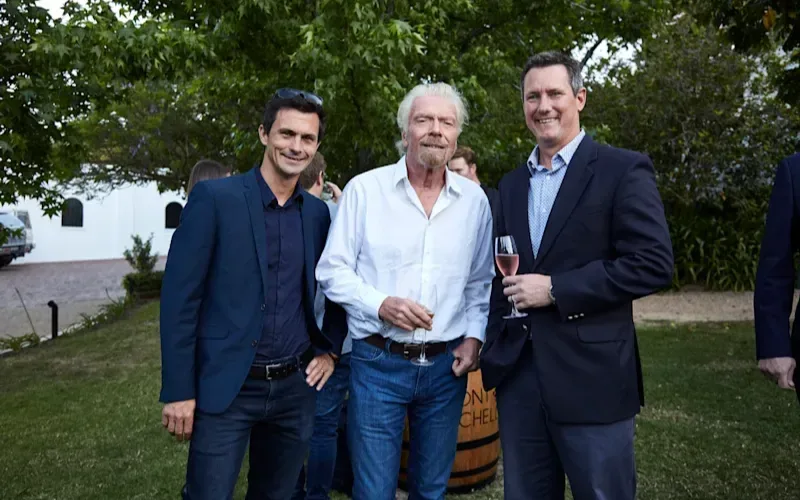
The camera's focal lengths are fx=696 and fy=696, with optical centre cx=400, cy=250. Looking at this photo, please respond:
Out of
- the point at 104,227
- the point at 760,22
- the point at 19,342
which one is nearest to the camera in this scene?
the point at 760,22

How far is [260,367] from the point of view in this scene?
261 cm

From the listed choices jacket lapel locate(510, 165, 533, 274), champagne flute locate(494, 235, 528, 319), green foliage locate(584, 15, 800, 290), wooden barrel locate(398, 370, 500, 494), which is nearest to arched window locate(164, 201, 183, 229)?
green foliage locate(584, 15, 800, 290)

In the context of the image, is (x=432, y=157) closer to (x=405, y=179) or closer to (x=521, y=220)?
(x=405, y=179)

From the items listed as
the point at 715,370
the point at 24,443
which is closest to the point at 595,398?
the point at 24,443

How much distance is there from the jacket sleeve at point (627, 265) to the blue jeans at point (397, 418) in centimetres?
66

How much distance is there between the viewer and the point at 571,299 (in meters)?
2.34

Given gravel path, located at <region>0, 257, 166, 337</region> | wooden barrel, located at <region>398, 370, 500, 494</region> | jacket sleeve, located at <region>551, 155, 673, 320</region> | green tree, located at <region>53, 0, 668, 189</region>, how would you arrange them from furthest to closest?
gravel path, located at <region>0, 257, 166, 337</region> → green tree, located at <region>53, 0, 668, 189</region> → wooden barrel, located at <region>398, 370, 500, 494</region> → jacket sleeve, located at <region>551, 155, 673, 320</region>

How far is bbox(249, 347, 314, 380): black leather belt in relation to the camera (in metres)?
2.61

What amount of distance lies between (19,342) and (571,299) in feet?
36.0

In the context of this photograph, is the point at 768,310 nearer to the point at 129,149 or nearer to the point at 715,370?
the point at 715,370

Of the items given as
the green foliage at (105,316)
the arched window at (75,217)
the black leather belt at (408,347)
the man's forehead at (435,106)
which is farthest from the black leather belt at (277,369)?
the arched window at (75,217)

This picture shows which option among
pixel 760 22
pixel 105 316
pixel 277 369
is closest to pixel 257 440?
pixel 277 369

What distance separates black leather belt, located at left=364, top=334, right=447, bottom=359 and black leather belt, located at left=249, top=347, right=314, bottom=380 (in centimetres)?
28

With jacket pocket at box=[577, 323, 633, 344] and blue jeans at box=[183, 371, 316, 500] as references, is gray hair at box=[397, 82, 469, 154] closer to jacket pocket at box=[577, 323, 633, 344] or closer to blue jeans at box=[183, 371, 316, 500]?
jacket pocket at box=[577, 323, 633, 344]
